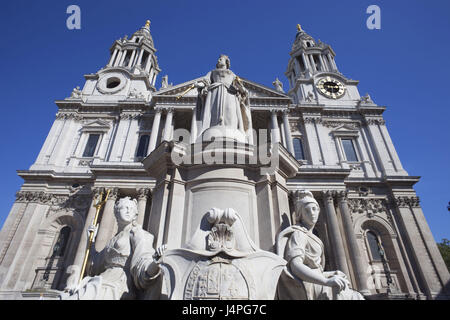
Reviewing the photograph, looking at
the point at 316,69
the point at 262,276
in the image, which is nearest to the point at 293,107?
the point at 316,69

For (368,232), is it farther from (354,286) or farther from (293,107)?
(293,107)

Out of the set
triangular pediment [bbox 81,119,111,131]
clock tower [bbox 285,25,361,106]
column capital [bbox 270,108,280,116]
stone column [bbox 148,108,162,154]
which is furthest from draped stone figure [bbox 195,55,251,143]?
clock tower [bbox 285,25,361,106]

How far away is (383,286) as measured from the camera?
57.2ft

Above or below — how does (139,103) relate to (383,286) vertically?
above

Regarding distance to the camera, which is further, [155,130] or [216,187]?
[155,130]

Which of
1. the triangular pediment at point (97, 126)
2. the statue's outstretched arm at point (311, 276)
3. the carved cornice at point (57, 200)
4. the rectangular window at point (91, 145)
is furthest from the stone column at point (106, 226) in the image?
the statue's outstretched arm at point (311, 276)

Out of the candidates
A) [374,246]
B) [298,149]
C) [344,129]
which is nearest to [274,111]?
[298,149]

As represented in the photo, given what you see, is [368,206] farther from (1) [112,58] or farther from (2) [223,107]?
(1) [112,58]

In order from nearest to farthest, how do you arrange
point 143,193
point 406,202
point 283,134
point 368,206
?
1. point 143,193
2. point 406,202
3. point 368,206
4. point 283,134

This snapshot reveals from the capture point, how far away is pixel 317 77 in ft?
99.9

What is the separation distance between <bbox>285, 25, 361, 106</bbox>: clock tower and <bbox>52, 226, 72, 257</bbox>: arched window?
80.6 ft

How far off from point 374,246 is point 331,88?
1744 cm

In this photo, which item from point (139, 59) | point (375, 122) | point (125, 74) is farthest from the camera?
point (139, 59)
